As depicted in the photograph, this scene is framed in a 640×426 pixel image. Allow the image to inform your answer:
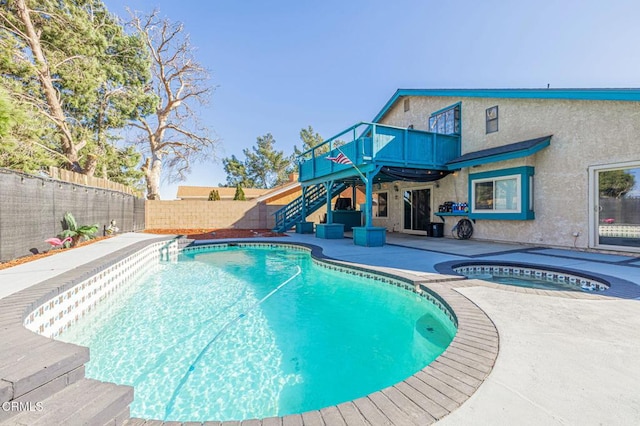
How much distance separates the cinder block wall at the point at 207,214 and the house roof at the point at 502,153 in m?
11.2

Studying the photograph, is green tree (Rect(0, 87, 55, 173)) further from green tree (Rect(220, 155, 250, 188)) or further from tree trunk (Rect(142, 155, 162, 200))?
green tree (Rect(220, 155, 250, 188))

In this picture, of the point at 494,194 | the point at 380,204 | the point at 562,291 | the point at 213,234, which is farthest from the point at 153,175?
the point at 562,291

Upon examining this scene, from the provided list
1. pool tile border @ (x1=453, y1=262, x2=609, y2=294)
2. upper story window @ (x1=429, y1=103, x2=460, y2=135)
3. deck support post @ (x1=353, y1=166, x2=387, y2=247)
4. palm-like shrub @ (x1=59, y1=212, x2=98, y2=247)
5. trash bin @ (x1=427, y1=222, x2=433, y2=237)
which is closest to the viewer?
pool tile border @ (x1=453, y1=262, x2=609, y2=294)

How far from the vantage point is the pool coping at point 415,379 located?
162 cm

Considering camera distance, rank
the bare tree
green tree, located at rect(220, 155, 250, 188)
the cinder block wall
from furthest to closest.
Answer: green tree, located at rect(220, 155, 250, 188)
the bare tree
the cinder block wall

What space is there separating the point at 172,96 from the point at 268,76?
21.8 ft

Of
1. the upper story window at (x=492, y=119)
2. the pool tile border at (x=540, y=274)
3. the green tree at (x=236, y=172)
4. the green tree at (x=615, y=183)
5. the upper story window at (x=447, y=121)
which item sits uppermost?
the green tree at (x=236, y=172)

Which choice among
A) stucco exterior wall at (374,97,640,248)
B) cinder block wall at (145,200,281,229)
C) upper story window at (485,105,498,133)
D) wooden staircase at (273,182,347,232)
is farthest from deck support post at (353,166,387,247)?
cinder block wall at (145,200,281,229)

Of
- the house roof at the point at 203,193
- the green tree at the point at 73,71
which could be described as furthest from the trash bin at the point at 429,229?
the house roof at the point at 203,193

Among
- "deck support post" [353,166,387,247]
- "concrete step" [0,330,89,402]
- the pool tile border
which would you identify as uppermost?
"deck support post" [353,166,387,247]

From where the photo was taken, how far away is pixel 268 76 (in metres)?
19.0

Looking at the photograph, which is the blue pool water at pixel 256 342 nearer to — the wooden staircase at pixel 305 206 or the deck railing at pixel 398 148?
the deck railing at pixel 398 148

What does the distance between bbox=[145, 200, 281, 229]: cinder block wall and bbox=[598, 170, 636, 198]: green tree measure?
14.7 metres

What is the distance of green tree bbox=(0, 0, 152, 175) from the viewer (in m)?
10.2
